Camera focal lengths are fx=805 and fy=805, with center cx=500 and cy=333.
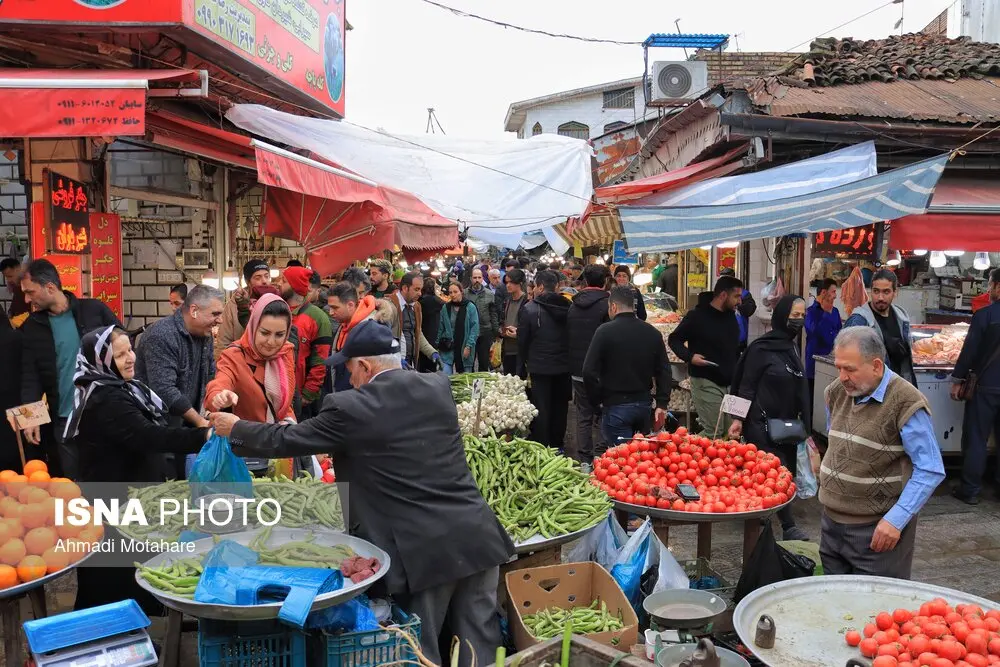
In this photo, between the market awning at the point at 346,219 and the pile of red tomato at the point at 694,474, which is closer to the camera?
the pile of red tomato at the point at 694,474

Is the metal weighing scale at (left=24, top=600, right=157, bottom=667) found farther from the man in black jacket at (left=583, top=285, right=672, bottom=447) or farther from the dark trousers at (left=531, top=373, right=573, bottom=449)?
the dark trousers at (left=531, top=373, right=573, bottom=449)

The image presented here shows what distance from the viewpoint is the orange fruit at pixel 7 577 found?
146 inches

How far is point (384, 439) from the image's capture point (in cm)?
361

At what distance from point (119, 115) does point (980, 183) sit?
30.8 ft

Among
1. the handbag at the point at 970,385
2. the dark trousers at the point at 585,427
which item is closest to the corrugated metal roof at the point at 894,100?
the handbag at the point at 970,385

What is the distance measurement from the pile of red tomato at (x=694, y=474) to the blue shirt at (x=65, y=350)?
14.5 feet

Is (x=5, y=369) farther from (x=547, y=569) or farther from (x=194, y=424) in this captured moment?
(x=547, y=569)

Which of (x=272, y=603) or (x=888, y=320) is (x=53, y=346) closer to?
(x=272, y=603)

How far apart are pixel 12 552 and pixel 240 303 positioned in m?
3.61

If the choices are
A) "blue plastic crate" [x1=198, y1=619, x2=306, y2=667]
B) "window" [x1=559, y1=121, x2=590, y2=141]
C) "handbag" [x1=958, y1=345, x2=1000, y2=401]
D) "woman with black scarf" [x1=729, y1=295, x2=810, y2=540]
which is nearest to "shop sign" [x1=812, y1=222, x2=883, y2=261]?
"handbag" [x1=958, y1=345, x2=1000, y2=401]

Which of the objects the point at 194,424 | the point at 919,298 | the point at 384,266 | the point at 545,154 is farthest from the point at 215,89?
the point at 919,298

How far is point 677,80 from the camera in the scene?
1571 centimetres

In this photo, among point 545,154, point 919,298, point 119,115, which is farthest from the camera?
point 919,298

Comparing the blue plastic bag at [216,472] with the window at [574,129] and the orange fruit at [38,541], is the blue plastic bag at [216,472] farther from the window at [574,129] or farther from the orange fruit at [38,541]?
the window at [574,129]
